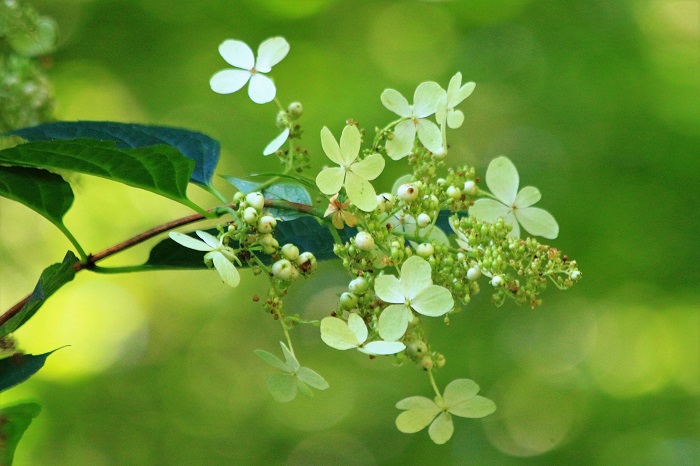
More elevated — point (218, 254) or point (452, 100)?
point (452, 100)

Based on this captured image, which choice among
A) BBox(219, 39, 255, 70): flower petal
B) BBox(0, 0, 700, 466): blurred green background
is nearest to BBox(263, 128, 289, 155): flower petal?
BBox(219, 39, 255, 70): flower petal

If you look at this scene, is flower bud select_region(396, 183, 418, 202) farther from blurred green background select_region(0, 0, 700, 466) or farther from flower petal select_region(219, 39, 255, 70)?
blurred green background select_region(0, 0, 700, 466)

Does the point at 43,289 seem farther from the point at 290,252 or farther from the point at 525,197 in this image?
the point at 525,197

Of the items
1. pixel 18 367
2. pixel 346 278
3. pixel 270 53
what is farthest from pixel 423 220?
pixel 346 278

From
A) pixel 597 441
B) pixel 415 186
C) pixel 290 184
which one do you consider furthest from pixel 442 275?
pixel 597 441

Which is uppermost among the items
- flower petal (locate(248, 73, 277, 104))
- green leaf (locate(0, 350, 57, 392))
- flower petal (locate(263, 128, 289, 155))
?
flower petal (locate(248, 73, 277, 104))

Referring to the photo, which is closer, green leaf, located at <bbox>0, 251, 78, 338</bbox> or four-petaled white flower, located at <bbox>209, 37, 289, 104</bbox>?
green leaf, located at <bbox>0, 251, 78, 338</bbox>

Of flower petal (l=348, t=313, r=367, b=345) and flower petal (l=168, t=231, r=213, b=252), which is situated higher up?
flower petal (l=168, t=231, r=213, b=252)
